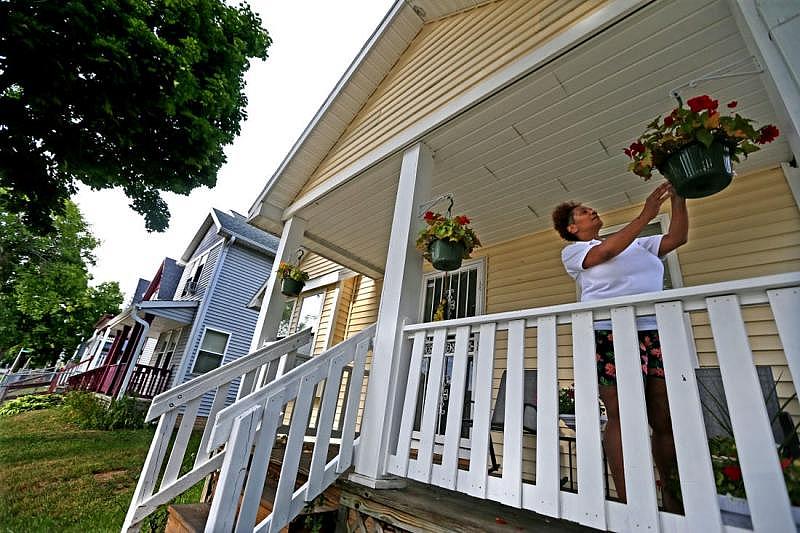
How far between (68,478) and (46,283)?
57.7ft

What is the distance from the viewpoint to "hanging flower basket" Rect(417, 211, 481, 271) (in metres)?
2.51

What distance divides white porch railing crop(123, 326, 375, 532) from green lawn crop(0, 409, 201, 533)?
699mm

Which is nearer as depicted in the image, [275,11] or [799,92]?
[799,92]

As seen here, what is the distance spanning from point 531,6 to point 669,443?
3000 mm

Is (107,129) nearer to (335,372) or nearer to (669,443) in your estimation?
(335,372)

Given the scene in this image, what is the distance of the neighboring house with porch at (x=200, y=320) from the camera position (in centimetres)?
1080

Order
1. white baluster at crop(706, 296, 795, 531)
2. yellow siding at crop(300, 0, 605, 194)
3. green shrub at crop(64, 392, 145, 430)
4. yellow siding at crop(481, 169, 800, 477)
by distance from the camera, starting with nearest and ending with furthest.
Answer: white baluster at crop(706, 296, 795, 531), yellow siding at crop(300, 0, 605, 194), yellow siding at crop(481, 169, 800, 477), green shrub at crop(64, 392, 145, 430)

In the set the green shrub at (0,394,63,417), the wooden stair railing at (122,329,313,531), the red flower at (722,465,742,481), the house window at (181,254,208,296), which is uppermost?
the house window at (181,254,208,296)

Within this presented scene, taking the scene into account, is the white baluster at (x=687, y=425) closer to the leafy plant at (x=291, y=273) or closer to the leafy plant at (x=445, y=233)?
the leafy plant at (x=445, y=233)

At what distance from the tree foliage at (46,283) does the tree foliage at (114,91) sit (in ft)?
33.5

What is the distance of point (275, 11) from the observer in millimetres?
7574

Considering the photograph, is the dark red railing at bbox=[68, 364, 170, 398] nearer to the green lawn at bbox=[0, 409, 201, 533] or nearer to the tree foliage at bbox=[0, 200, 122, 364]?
the green lawn at bbox=[0, 409, 201, 533]

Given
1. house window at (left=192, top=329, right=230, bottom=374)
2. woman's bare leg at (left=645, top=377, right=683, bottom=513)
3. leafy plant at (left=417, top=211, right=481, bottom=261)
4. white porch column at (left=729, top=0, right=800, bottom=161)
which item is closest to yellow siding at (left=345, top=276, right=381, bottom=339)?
leafy plant at (left=417, top=211, right=481, bottom=261)

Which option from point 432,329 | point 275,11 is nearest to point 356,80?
point 432,329
